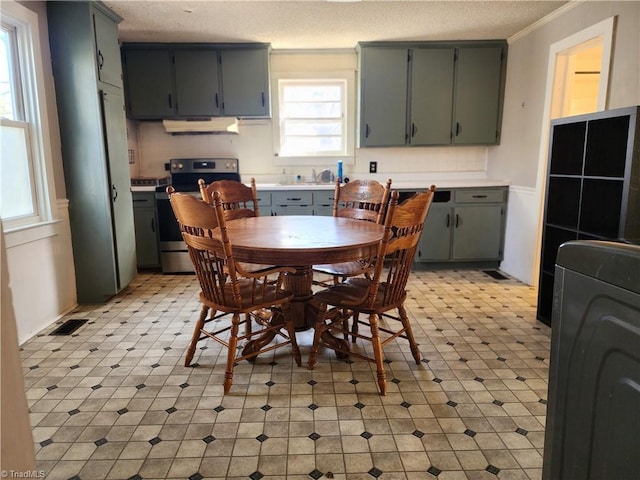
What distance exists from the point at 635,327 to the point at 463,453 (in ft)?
3.73

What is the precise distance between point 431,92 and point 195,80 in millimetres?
2481

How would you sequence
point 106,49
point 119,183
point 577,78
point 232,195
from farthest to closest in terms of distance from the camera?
point 577,78, point 119,183, point 106,49, point 232,195

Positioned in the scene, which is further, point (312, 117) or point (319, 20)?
point (312, 117)

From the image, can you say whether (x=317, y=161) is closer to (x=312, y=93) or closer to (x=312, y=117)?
(x=312, y=117)

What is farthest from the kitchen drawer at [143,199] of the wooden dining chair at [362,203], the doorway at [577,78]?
the doorway at [577,78]

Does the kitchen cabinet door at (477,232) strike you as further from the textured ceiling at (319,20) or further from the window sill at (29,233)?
the window sill at (29,233)

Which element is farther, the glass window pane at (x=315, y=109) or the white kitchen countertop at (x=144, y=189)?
the glass window pane at (x=315, y=109)

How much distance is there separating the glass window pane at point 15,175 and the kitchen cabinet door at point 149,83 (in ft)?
5.19

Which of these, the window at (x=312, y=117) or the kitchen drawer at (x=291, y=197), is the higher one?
the window at (x=312, y=117)

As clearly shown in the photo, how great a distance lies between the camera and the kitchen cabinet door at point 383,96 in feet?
13.9

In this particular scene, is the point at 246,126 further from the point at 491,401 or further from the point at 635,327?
the point at 635,327

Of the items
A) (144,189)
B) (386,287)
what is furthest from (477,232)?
(144,189)

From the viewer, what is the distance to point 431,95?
4.30m

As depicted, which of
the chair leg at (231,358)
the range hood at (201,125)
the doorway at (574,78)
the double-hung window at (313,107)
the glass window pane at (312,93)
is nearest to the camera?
the chair leg at (231,358)
